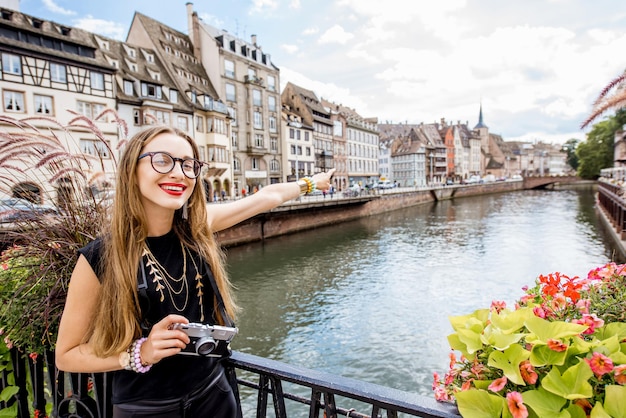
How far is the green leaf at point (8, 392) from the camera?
229cm

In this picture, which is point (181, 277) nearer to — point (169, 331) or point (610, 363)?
point (169, 331)

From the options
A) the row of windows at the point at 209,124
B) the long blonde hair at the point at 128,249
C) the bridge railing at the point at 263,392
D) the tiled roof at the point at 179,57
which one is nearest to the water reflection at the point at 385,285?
the bridge railing at the point at 263,392

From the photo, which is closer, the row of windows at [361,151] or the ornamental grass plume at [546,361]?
the ornamental grass plume at [546,361]

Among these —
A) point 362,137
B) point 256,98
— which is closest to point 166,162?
point 256,98

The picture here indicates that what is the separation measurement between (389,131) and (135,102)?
73022 millimetres

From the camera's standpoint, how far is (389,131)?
92000mm

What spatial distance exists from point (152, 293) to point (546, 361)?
52.1 inches

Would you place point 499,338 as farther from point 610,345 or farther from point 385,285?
point 385,285

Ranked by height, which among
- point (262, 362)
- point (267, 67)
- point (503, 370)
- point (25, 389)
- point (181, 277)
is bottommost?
point (25, 389)

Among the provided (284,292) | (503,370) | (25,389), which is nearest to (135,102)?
(284,292)

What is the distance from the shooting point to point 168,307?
1534mm

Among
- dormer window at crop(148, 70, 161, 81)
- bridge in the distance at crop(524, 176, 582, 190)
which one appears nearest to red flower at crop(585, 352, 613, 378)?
dormer window at crop(148, 70, 161, 81)

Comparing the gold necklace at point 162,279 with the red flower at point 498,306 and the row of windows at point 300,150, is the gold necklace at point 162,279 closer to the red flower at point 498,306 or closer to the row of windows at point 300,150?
the red flower at point 498,306

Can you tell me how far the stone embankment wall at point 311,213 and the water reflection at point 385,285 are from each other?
3.40ft
